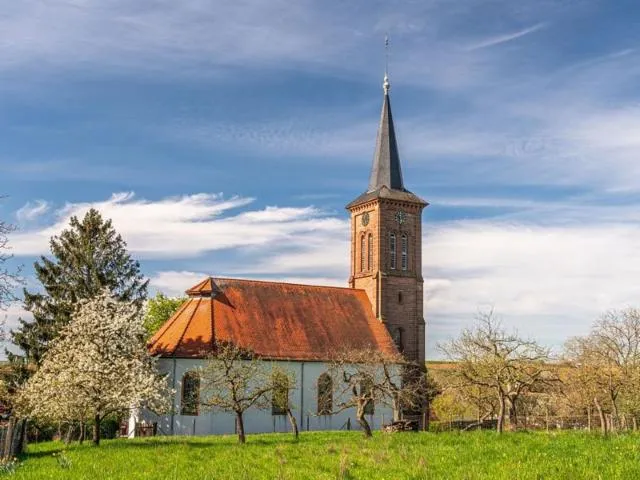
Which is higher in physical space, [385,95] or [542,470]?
[385,95]

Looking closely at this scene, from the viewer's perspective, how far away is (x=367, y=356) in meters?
44.4

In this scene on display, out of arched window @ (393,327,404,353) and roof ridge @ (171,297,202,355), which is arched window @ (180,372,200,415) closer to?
roof ridge @ (171,297,202,355)

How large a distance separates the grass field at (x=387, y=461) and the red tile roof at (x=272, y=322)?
20.5m

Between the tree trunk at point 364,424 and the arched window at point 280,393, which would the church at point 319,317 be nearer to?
the arched window at point 280,393

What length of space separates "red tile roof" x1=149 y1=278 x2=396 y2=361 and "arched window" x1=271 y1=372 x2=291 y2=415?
3495 millimetres

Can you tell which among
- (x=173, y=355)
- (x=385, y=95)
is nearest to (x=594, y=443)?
(x=173, y=355)

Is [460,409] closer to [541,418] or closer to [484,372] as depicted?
[541,418]

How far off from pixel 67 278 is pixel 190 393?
13292 millimetres

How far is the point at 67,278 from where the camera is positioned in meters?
48.7

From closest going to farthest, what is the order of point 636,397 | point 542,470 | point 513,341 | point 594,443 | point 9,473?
point 542,470 < point 9,473 < point 594,443 < point 513,341 < point 636,397

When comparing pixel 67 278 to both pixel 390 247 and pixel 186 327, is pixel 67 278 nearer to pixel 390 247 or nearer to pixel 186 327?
pixel 186 327

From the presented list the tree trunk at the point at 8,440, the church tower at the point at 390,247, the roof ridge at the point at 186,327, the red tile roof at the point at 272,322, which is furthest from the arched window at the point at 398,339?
the tree trunk at the point at 8,440

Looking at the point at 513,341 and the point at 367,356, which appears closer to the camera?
the point at 513,341

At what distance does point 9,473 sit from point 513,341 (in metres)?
21.3
